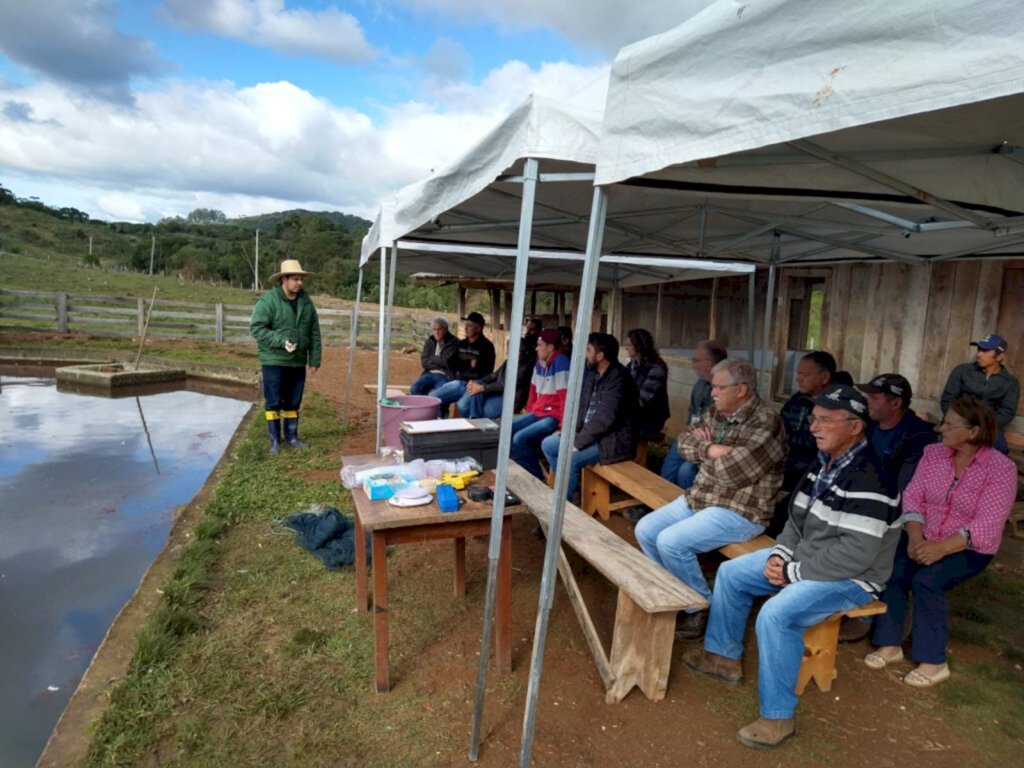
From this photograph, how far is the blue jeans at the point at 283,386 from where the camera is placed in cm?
587

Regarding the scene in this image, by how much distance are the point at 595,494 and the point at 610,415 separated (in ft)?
2.44

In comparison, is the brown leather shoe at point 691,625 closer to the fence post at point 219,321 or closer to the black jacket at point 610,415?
the black jacket at point 610,415

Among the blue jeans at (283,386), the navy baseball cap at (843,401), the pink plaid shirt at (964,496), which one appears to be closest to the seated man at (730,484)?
the navy baseball cap at (843,401)

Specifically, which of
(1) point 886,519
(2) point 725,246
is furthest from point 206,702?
(2) point 725,246

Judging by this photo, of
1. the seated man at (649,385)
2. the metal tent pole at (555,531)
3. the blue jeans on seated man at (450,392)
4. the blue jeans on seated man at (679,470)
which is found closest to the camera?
the metal tent pole at (555,531)

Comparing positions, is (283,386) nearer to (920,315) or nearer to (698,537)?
(698,537)

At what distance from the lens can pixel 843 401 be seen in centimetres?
240

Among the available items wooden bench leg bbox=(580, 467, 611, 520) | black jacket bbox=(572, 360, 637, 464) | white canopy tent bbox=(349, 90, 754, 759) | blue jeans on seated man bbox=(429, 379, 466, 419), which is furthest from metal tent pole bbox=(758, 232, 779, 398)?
blue jeans on seated man bbox=(429, 379, 466, 419)

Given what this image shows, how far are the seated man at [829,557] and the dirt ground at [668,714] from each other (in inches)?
6.4

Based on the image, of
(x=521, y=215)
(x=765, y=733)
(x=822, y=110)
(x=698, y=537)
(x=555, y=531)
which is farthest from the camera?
(x=698, y=537)

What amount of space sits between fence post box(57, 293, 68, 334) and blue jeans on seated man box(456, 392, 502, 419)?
13.1m

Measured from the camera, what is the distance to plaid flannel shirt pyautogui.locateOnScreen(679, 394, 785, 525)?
9.55 ft

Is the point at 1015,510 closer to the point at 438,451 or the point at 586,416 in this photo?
the point at 586,416

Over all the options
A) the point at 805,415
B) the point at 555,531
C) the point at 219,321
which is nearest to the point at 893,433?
the point at 805,415
